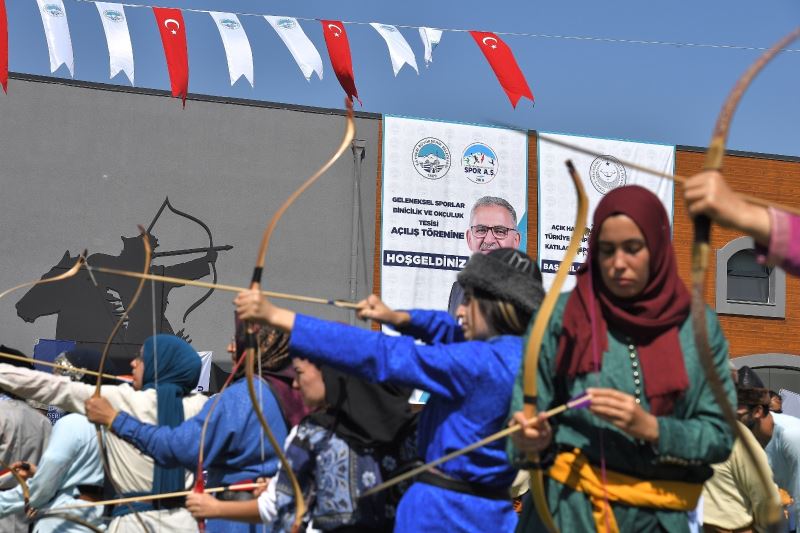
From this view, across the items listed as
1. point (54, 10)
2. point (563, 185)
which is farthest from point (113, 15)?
point (563, 185)

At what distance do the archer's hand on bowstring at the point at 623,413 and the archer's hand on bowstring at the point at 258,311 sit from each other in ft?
2.67

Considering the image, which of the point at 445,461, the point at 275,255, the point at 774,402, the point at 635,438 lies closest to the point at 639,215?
the point at 635,438

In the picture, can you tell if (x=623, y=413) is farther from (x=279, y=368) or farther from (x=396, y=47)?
(x=396, y=47)

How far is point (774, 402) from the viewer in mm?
8383

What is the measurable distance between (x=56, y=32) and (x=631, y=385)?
399 inches

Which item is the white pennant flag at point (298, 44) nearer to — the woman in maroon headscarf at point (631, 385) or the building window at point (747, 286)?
the building window at point (747, 286)

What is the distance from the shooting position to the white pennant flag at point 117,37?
38.7ft

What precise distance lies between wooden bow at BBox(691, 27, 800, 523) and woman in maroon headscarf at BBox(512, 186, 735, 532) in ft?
0.61

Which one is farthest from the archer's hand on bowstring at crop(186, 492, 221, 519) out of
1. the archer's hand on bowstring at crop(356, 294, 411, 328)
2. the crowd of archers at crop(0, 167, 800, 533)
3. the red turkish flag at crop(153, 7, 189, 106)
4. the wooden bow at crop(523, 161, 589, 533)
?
the red turkish flag at crop(153, 7, 189, 106)

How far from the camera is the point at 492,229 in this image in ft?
51.9

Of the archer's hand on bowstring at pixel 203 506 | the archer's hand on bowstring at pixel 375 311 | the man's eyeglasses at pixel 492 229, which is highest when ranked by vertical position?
the man's eyeglasses at pixel 492 229

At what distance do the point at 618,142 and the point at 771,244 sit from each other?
14611 millimetres

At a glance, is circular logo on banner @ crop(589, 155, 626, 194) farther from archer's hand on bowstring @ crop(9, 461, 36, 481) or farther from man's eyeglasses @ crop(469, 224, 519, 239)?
archer's hand on bowstring @ crop(9, 461, 36, 481)

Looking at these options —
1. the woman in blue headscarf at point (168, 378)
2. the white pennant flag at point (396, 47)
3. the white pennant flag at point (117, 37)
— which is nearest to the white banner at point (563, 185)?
the white pennant flag at point (396, 47)
